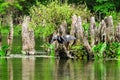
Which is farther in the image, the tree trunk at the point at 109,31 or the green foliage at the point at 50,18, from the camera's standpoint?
the green foliage at the point at 50,18

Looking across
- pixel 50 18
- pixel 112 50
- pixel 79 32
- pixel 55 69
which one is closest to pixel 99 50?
pixel 112 50

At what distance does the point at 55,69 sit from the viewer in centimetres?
4106

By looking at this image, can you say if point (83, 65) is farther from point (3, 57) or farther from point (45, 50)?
point (45, 50)

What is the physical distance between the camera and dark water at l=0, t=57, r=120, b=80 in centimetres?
3581

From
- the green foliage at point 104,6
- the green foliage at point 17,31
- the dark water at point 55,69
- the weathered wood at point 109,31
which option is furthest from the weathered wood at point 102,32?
the green foliage at point 17,31

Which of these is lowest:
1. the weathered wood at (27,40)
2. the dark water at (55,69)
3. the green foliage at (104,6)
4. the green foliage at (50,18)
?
the dark water at (55,69)

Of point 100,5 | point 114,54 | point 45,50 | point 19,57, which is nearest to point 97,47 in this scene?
point 114,54

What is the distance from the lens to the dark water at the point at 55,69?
35806 millimetres

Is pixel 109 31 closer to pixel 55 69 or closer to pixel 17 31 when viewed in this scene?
pixel 55 69

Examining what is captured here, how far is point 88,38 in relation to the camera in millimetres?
55688

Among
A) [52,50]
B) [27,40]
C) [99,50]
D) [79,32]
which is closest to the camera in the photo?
[99,50]

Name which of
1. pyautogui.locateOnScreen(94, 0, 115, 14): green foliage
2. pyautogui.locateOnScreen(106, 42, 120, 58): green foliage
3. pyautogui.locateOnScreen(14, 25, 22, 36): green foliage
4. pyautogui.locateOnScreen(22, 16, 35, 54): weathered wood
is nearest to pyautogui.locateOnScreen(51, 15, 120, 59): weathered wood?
pyautogui.locateOnScreen(106, 42, 120, 58): green foliage

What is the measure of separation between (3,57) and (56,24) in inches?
449

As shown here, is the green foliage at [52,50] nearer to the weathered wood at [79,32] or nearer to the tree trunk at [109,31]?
the weathered wood at [79,32]
